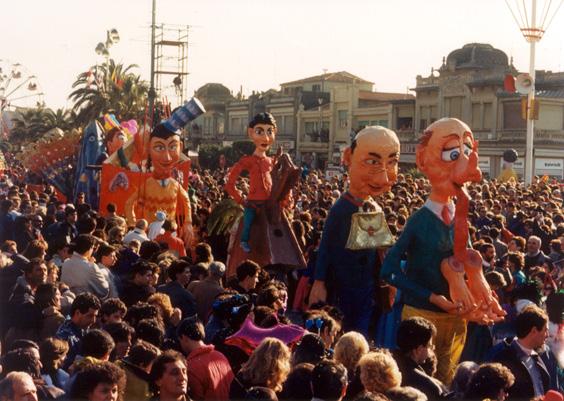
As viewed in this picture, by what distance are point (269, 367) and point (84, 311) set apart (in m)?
1.72

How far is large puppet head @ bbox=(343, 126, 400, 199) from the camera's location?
8336 millimetres

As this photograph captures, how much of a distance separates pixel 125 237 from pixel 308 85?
54159 mm

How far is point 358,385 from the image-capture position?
5.02 metres

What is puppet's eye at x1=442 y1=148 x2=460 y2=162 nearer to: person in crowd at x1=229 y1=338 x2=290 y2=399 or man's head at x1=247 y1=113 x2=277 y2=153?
person in crowd at x1=229 y1=338 x2=290 y2=399

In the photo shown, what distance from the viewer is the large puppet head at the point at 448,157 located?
7.38m

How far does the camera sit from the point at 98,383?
442 centimetres

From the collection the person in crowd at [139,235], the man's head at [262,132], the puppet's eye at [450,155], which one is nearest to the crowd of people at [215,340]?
the person in crowd at [139,235]

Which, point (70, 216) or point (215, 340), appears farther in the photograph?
point (70, 216)

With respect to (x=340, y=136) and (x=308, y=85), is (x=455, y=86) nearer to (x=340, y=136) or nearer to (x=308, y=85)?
(x=340, y=136)

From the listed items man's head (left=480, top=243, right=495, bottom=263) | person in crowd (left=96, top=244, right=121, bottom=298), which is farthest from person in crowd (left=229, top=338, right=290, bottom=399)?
man's head (left=480, top=243, right=495, bottom=263)

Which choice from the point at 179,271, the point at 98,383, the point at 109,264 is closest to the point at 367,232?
the point at 179,271

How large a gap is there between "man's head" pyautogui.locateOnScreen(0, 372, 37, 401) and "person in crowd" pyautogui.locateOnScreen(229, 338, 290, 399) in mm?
1219

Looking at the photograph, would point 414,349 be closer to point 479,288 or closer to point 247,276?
point 479,288

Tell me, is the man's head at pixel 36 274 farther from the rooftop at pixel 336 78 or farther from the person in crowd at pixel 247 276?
the rooftop at pixel 336 78
